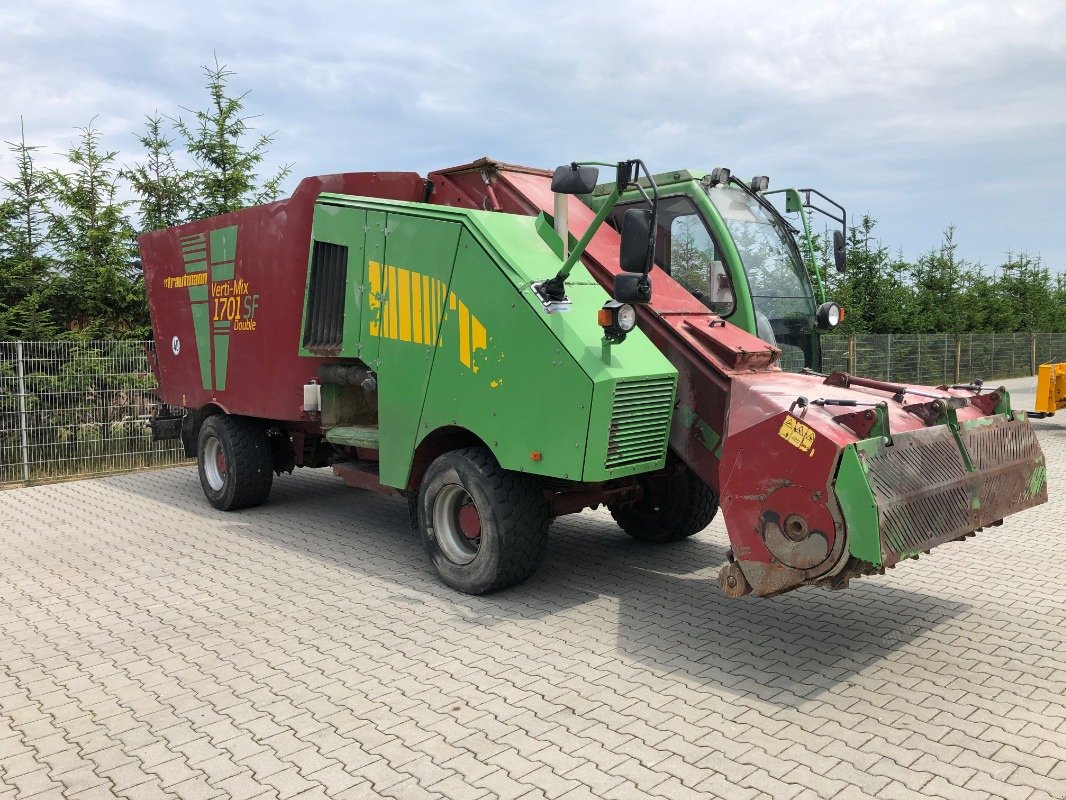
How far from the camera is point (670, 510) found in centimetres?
655

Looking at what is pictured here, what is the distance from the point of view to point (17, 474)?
9836mm

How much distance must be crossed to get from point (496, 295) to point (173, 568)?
3.20 m

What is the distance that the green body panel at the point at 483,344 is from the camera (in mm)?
4777

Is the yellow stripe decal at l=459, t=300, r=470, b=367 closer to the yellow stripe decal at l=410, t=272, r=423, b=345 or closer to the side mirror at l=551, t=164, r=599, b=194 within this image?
the yellow stripe decal at l=410, t=272, r=423, b=345

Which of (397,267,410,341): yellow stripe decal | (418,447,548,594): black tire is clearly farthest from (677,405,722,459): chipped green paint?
(397,267,410,341): yellow stripe decal

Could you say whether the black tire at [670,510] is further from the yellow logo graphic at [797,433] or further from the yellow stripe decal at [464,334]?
the yellow logo graphic at [797,433]

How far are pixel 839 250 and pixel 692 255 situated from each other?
130 cm

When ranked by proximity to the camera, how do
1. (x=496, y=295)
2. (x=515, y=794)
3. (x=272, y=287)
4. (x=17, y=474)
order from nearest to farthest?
(x=515, y=794) < (x=496, y=295) < (x=272, y=287) < (x=17, y=474)

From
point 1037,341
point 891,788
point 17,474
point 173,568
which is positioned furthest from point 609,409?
point 1037,341

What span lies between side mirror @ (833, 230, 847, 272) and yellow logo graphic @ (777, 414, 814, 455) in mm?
2808

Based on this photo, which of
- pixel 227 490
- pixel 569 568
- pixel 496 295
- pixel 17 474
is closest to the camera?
pixel 496 295

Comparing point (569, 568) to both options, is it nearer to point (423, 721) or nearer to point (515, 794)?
point (423, 721)

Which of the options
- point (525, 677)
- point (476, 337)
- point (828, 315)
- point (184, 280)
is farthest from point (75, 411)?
point (828, 315)

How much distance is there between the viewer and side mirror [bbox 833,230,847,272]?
21.3 ft
